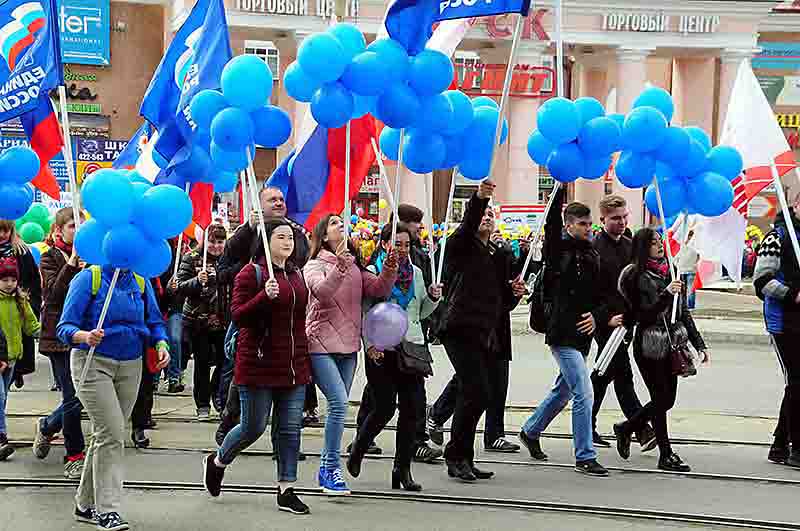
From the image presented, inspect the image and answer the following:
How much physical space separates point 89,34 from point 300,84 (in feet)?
137

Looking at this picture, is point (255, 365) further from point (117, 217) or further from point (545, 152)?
point (545, 152)

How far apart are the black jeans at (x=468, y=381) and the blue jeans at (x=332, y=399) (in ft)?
2.53

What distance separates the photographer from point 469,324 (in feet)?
28.7

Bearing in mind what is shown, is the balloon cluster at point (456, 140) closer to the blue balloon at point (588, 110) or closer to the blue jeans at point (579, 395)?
the blue balloon at point (588, 110)

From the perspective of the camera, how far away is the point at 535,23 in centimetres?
4209

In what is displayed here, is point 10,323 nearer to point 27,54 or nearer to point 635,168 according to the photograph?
point 27,54

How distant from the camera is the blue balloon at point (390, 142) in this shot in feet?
31.8

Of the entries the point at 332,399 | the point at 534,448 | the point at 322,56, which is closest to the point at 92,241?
the point at 322,56

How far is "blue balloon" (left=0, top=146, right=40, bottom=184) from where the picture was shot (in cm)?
968

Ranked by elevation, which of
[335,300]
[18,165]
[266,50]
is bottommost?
[335,300]

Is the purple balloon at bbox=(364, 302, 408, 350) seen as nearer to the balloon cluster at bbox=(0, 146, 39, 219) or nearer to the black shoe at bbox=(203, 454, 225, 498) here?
the black shoe at bbox=(203, 454, 225, 498)

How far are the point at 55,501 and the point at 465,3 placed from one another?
162 inches

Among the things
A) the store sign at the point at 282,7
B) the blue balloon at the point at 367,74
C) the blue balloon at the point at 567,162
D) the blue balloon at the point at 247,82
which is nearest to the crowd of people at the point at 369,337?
the blue balloon at the point at 567,162

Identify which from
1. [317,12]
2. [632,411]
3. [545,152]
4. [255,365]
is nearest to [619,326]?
[632,411]
